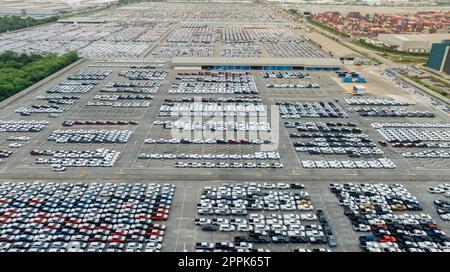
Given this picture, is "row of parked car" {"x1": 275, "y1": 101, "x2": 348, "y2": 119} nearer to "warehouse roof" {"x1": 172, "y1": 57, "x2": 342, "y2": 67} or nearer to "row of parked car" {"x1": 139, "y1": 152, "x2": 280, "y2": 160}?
"row of parked car" {"x1": 139, "y1": 152, "x2": 280, "y2": 160}

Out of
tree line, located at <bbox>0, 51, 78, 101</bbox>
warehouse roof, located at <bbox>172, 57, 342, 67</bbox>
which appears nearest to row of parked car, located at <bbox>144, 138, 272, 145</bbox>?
tree line, located at <bbox>0, 51, 78, 101</bbox>

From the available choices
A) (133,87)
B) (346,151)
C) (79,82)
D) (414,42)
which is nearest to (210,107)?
(133,87)

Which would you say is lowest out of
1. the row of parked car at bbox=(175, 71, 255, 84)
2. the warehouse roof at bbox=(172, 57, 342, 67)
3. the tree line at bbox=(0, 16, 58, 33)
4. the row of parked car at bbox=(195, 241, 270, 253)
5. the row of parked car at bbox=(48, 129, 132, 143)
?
the row of parked car at bbox=(195, 241, 270, 253)

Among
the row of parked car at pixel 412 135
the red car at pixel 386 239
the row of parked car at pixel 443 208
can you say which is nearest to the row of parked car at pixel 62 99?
Result: the row of parked car at pixel 412 135

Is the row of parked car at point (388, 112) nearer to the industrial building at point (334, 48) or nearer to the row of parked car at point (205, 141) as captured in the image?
the row of parked car at point (205, 141)

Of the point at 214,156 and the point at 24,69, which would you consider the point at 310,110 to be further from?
the point at 24,69
